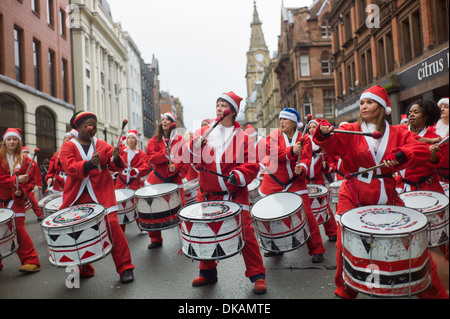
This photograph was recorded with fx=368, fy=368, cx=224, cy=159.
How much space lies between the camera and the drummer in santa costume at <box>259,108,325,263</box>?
493cm

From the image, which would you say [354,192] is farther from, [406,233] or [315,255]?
[315,255]

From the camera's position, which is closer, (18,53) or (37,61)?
(18,53)

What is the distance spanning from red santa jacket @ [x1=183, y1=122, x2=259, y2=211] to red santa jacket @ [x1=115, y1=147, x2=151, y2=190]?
3.77 metres

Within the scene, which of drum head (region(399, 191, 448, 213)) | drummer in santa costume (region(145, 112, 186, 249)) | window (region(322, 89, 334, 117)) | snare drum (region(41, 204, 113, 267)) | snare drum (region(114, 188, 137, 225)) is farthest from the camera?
window (region(322, 89, 334, 117))

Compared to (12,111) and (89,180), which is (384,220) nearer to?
(89,180)

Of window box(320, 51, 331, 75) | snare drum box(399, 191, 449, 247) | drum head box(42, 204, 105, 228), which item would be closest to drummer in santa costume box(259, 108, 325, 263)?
snare drum box(399, 191, 449, 247)

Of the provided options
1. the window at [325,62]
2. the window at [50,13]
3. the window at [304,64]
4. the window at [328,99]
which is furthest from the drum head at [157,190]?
the window at [325,62]

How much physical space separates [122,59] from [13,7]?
108 feet

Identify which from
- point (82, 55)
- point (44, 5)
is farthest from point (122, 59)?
point (44, 5)

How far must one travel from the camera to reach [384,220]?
8.96ft

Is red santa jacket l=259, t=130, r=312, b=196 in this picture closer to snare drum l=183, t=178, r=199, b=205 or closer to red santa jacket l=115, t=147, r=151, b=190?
snare drum l=183, t=178, r=199, b=205

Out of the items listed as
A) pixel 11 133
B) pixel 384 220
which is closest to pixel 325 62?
pixel 11 133

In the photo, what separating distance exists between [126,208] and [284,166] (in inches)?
98.4

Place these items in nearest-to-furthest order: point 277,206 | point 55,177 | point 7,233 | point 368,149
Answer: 1. point 368,149
2. point 277,206
3. point 7,233
4. point 55,177
